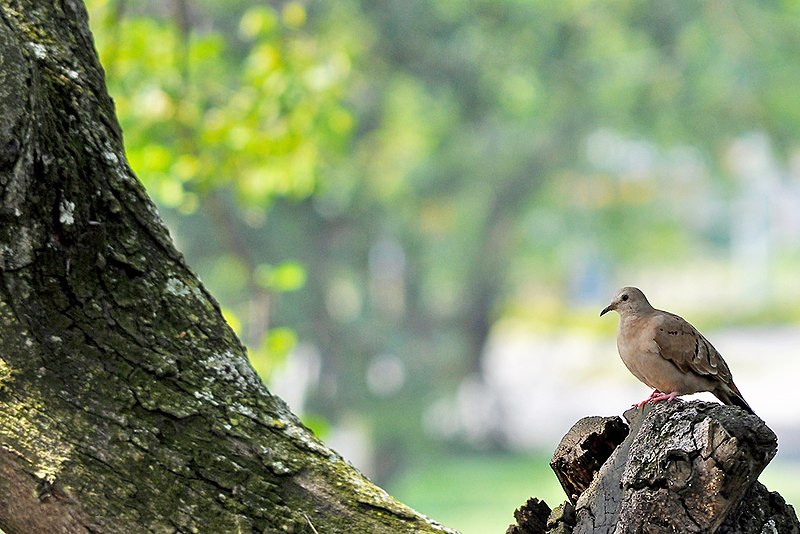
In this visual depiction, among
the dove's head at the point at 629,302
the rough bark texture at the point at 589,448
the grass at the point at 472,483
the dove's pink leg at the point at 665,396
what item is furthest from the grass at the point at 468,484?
the rough bark texture at the point at 589,448

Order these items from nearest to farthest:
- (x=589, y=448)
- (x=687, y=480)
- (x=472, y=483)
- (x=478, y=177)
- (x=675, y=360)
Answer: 1. (x=687, y=480)
2. (x=589, y=448)
3. (x=675, y=360)
4. (x=478, y=177)
5. (x=472, y=483)

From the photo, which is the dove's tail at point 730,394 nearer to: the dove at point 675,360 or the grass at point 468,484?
the dove at point 675,360

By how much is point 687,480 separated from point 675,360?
25 centimetres

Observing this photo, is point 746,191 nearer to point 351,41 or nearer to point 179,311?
point 351,41

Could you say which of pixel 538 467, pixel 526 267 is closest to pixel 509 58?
pixel 526 267

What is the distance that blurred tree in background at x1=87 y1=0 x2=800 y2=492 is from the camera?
402 centimetres

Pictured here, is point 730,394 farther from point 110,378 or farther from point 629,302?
point 110,378

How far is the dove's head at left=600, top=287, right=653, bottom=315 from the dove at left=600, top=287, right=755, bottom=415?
4 centimetres

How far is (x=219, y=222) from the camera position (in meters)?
2.26

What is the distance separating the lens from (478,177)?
442 centimetres

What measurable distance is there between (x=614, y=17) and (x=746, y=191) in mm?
1078

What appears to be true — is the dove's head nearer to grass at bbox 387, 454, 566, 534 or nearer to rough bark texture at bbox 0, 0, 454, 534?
rough bark texture at bbox 0, 0, 454, 534

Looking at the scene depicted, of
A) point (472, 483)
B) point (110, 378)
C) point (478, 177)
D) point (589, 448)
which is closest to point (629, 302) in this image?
point (589, 448)

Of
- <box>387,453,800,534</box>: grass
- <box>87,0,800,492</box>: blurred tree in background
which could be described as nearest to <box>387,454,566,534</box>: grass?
<box>387,453,800,534</box>: grass
